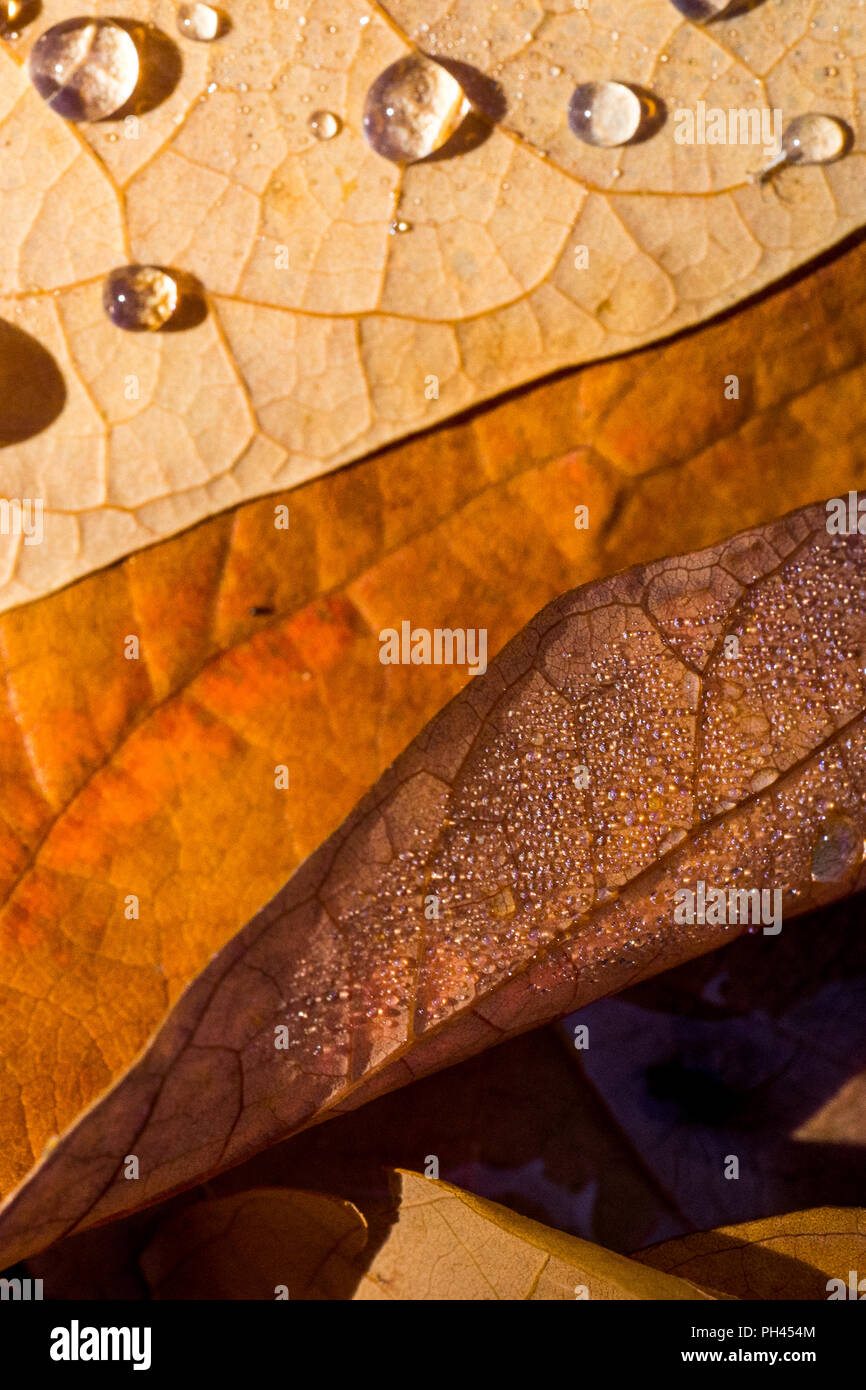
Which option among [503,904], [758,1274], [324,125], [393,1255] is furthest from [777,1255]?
[324,125]

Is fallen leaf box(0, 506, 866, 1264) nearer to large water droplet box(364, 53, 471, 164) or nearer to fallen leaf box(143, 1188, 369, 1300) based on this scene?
fallen leaf box(143, 1188, 369, 1300)

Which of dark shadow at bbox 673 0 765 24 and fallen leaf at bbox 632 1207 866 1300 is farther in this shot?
fallen leaf at bbox 632 1207 866 1300

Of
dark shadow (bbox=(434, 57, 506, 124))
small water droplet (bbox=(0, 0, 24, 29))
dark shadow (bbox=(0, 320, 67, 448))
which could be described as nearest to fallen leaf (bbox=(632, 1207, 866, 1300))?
dark shadow (bbox=(0, 320, 67, 448))

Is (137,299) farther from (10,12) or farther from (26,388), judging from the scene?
(10,12)

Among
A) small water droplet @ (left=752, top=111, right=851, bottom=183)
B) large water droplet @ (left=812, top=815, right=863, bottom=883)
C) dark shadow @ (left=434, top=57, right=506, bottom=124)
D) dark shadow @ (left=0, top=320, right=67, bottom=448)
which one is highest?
dark shadow @ (left=434, top=57, right=506, bottom=124)

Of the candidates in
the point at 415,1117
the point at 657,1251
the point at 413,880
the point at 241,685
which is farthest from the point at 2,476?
the point at 657,1251
